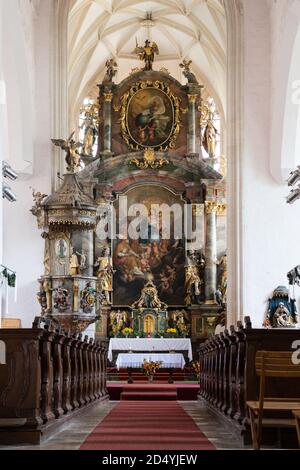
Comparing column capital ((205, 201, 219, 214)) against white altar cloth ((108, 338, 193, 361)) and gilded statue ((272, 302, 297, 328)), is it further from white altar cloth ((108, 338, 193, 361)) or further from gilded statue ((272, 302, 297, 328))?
gilded statue ((272, 302, 297, 328))

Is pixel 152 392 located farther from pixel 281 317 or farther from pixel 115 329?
pixel 115 329

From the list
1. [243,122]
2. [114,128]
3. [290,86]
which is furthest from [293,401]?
[114,128]

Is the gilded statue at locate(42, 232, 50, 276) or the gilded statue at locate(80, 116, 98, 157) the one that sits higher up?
the gilded statue at locate(80, 116, 98, 157)

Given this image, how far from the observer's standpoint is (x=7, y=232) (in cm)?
2167

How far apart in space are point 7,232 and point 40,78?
3.84m

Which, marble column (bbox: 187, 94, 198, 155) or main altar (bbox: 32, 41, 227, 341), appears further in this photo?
marble column (bbox: 187, 94, 198, 155)

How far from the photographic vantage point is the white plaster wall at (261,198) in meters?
20.4

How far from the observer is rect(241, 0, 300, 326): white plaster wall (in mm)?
20422

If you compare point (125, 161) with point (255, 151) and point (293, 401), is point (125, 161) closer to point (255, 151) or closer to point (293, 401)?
point (255, 151)

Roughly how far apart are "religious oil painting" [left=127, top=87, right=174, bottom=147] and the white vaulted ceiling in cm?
259

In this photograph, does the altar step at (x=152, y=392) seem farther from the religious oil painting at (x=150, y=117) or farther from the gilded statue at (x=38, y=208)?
the religious oil painting at (x=150, y=117)

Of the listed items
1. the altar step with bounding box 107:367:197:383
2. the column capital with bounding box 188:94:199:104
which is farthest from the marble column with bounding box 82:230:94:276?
the column capital with bounding box 188:94:199:104

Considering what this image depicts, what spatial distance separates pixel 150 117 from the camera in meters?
29.4

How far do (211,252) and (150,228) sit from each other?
2131 millimetres
